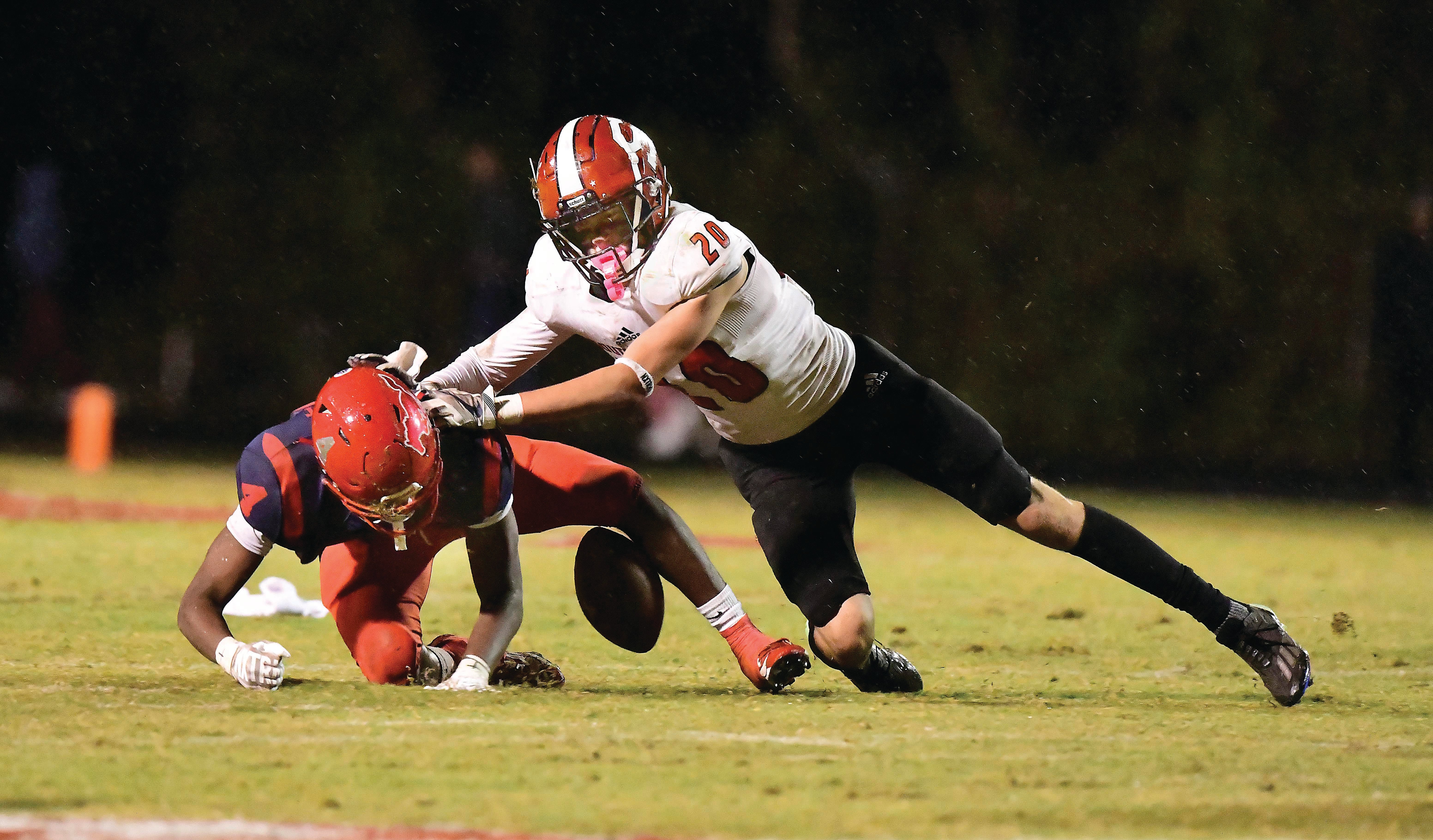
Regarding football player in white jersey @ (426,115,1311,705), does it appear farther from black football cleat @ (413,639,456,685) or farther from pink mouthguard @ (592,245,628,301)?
black football cleat @ (413,639,456,685)

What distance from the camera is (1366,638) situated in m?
6.41

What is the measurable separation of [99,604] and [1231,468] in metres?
9.43

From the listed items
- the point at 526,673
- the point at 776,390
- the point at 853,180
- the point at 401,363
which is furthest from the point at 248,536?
the point at 853,180

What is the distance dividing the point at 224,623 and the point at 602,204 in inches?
58.3

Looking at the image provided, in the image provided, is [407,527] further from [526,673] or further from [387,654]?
[526,673]

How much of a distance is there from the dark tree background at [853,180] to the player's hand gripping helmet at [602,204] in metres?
8.85

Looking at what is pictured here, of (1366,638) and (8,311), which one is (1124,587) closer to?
(1366,638)

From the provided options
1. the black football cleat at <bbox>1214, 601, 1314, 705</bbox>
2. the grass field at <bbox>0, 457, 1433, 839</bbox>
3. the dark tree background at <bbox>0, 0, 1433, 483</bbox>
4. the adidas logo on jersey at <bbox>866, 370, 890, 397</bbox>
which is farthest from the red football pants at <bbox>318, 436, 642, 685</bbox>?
the dark tree background at <bbox>0, 0, 1433, 483</bbox>

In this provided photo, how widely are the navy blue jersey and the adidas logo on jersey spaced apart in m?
1.02

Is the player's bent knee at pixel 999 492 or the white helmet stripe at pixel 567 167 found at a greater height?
the white helmet stripe at pixel 567 167

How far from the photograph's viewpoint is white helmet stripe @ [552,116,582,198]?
483cm

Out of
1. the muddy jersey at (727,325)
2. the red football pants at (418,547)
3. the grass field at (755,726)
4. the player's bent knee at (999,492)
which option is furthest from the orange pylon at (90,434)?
the player's bent knee at (999,492)

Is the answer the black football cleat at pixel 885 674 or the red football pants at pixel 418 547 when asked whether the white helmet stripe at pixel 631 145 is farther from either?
the black football cleat at pixel 885 674

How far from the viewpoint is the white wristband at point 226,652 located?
184 inches
